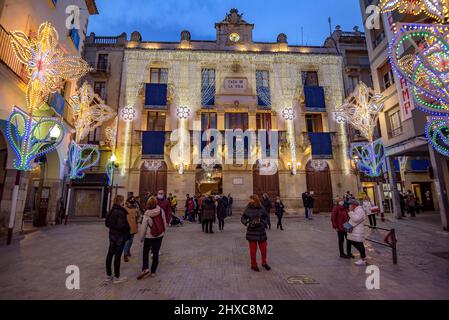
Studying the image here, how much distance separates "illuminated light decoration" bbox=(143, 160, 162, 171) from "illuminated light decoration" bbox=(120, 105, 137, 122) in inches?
160

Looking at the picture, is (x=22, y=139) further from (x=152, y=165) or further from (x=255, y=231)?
(x=152, y=165)

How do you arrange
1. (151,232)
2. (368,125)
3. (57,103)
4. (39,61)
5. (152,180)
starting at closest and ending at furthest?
(151,232), (39,61), (57,103), (368,125), (152,180)

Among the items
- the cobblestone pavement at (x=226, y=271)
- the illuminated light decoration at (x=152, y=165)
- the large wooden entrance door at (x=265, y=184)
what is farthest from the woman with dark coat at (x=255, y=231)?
the illuminated light decoration at (x=152, y=165)

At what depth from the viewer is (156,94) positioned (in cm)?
2006

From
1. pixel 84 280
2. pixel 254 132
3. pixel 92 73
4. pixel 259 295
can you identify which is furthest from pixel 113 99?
pixel 259 295

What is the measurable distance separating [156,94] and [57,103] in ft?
29.4

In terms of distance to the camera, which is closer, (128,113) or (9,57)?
(9,57)

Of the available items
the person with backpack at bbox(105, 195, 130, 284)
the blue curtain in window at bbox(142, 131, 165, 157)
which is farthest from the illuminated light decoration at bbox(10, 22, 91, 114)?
the blue curtain in window at bbox(142, 131, 165, 157)

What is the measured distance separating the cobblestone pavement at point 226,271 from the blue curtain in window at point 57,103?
21.6 feet

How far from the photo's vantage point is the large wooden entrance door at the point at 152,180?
63.7ft

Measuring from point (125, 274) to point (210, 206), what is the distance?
5.84 m

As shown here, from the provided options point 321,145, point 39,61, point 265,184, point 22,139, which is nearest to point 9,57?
point 39,61

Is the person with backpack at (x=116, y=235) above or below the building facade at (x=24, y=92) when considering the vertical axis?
below

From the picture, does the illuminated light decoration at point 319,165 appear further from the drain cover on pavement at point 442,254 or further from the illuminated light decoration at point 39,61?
the illuminated light decoration at point 39,61
